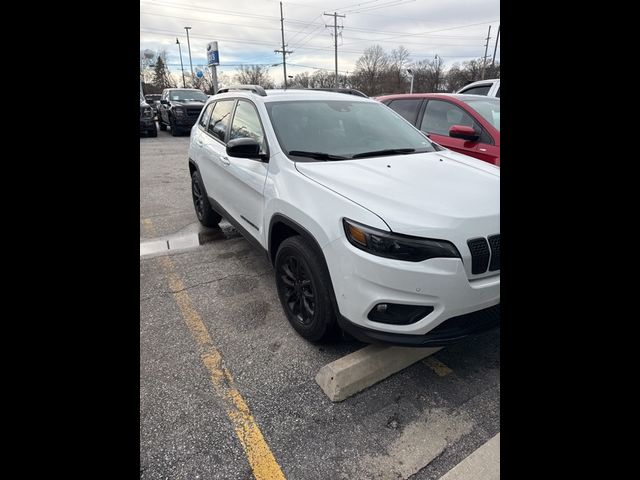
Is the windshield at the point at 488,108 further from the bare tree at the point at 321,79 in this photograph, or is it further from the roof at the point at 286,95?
the bare tree at the point at 321,79

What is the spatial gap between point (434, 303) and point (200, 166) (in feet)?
12.0

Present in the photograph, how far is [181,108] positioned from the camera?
16.4 metres

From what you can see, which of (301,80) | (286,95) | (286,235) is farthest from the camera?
(301,80)

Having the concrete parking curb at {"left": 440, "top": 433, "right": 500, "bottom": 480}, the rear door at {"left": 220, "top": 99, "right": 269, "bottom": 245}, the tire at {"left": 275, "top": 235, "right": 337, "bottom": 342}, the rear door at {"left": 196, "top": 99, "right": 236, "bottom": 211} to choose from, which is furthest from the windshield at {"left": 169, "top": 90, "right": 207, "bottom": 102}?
the concrete parking curb at {"left": 440, "top": 433, "right": 500, "bottom": 480}

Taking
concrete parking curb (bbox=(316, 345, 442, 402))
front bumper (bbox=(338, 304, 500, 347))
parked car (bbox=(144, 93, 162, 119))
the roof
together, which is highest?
parked car (bbox=(144, 93, 162, 119))

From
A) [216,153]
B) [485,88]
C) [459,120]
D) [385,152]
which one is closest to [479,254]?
[385,152]

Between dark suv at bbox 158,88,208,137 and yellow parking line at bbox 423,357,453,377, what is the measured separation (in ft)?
50.8

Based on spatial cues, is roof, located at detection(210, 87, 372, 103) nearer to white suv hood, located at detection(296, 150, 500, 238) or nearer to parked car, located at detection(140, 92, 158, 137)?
white suv hood, located at detection(296, 150, 500, 238)

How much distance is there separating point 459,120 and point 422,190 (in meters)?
3.45

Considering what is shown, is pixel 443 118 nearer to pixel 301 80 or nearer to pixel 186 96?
pixel 186 96

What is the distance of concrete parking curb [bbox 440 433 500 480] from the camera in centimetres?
183

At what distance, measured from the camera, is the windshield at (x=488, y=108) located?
509cm
